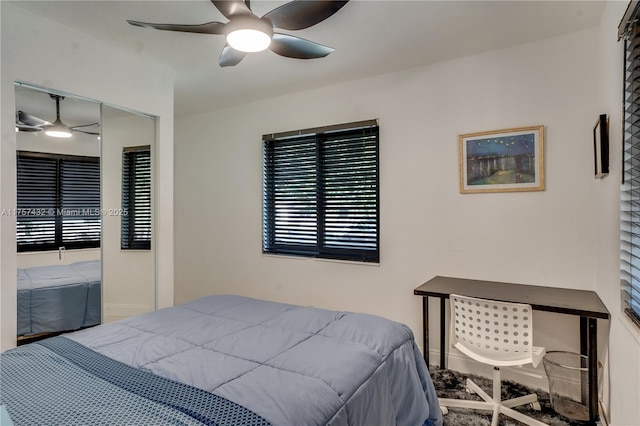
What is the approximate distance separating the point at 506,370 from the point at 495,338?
0.90 m

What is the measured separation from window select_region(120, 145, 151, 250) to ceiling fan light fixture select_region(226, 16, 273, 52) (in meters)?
1.47

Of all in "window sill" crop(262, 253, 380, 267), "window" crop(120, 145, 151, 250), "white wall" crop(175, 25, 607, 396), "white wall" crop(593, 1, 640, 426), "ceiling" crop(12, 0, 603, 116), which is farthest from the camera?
"window sill" crop(262, 253, 380, 267)

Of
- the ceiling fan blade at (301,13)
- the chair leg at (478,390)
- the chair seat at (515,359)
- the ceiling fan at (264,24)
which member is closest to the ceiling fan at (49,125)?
the ceiling fan at (264,24)

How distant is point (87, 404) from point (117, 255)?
1759 mm

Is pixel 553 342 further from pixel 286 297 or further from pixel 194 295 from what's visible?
pixel 194 295

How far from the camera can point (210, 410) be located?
116 centimetres

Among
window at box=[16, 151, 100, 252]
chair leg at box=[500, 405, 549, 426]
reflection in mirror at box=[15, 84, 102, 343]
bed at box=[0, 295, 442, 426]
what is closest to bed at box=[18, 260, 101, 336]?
reflection in mirror at box=[15, 84, 102, 343]

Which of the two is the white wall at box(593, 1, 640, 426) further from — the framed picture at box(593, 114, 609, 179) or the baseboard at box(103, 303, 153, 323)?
the baseboard at box(103, 303, 153, 323)

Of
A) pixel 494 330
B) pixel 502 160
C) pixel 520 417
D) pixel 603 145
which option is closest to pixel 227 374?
pixel 494 330

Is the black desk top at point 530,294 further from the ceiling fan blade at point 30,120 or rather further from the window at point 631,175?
the ceiling fan blade at point 30,120

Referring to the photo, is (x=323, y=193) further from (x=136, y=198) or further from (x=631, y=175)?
(x=631, y=175)

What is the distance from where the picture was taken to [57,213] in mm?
2408

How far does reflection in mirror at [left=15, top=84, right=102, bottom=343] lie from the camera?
2184mm

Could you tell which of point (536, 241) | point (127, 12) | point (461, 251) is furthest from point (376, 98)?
point (127, 12)
